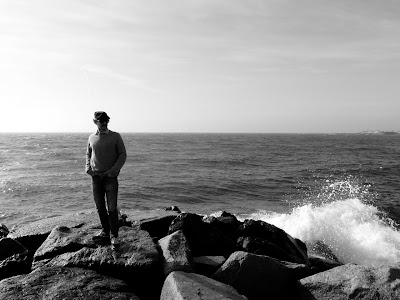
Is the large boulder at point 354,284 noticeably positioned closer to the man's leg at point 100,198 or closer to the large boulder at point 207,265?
the large boulder at point 207,265

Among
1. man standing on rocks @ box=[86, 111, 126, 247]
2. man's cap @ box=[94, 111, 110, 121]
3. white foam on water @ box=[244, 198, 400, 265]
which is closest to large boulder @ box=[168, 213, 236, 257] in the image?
man standing on rocks @ box=[86, 111, 126, 247]

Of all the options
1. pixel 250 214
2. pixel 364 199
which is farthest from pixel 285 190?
pixel 250 214

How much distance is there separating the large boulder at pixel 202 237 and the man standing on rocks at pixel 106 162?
197cm

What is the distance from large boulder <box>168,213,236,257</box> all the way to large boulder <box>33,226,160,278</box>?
142 cm

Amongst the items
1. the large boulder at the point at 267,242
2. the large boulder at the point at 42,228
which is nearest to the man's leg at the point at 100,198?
the large boulder at the point at 42,228

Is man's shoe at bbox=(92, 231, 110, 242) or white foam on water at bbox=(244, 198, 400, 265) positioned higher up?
man's shoe at bbox=(92, 231, 110, 242)

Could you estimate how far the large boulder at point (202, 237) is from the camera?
7762mm

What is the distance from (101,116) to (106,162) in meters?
0.81

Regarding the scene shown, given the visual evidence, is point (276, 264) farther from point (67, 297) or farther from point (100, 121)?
point (100, 121)

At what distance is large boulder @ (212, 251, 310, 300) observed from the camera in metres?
5.64

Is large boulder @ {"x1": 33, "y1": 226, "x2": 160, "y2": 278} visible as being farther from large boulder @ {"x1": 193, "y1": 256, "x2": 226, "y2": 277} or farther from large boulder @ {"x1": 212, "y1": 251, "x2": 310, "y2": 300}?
large boulder @ {"x1": 212, "y1": 251, "x2": 310, "y2": 300}

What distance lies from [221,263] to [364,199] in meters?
18.1

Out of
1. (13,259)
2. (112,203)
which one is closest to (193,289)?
(112,203)

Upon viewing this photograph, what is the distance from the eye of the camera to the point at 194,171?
110 feet
